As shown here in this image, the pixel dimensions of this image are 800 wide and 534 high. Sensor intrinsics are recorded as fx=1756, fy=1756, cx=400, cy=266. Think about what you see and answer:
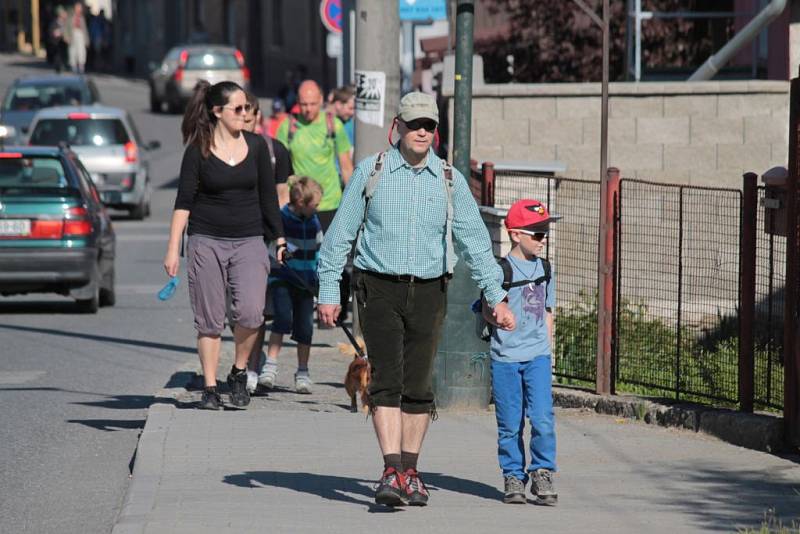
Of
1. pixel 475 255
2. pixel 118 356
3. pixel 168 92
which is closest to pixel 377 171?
pixel 475 255

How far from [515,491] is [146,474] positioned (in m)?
1.78

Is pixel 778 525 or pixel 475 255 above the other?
pixel 475 255

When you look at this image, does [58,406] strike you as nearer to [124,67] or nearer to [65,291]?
[65,291]

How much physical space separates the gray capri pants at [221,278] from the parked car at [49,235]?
21.5ft

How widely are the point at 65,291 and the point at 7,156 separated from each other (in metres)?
1.41

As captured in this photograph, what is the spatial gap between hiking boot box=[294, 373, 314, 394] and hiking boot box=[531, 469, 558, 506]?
371 centimetres

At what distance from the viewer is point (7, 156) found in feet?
54.7

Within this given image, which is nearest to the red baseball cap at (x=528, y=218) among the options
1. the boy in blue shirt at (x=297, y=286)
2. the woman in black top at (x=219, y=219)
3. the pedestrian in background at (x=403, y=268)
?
the pedestrian in background at (x=403, y=268)

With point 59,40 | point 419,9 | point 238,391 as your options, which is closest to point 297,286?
point 238,391

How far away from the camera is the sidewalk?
735 cm

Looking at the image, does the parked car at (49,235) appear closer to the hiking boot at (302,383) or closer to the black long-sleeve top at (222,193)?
the hiking boot at (302,383)

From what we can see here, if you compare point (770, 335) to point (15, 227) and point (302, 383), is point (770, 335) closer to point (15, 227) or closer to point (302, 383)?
point (302, 383)

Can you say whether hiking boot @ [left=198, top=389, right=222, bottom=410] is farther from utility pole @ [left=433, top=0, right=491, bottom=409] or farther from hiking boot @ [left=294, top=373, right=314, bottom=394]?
utility pole @ [left=433, top=0, right=491, bottom=409]

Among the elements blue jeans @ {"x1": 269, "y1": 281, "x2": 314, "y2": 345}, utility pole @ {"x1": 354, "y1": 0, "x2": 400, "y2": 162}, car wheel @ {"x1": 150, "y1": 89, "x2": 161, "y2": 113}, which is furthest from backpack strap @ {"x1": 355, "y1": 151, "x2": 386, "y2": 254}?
car wheel @ {"x1": 150, "y1": 89, "x2": 161, "y2": 113}
